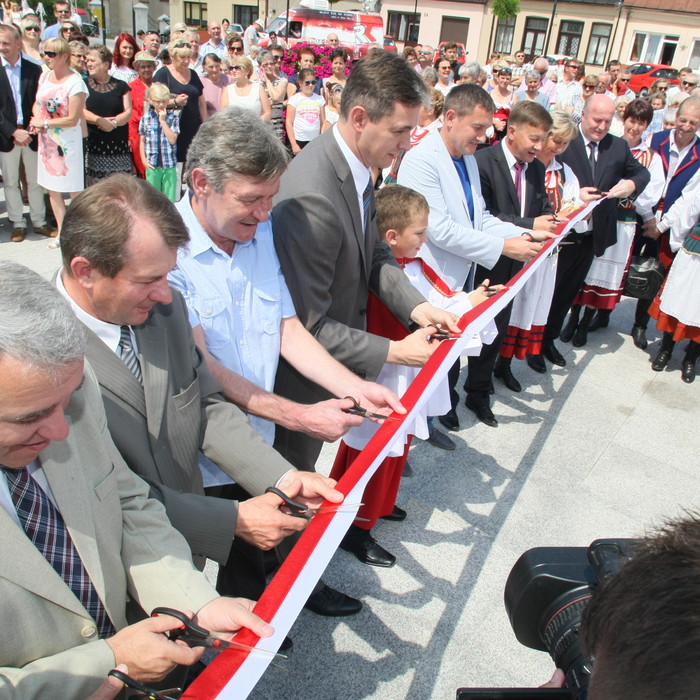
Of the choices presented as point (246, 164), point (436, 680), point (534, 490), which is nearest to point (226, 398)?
point (246, 164)

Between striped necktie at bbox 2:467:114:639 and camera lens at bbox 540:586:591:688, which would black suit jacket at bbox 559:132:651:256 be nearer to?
camera lens at bbox 540:586:591:688

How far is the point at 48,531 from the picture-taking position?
1189mm

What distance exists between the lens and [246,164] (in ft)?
5.79

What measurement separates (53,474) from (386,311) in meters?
1.88

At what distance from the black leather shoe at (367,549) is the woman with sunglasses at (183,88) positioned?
547 centimetres

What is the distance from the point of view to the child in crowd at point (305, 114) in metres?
8.09

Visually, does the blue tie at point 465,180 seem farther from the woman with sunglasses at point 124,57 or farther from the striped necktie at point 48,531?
the woman with sunglasses at point 124,57

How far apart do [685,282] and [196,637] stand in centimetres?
473

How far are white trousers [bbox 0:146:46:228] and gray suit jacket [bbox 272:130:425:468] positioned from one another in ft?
16.6

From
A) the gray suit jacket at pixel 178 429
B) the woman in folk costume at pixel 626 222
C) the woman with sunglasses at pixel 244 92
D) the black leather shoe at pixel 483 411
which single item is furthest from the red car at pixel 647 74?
the gray suit jacket at pixel 178 429

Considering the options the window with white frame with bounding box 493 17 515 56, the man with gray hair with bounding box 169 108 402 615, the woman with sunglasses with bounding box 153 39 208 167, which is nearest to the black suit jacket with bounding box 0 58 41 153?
the woman with sunglasses with bounding box 153 39 208 167

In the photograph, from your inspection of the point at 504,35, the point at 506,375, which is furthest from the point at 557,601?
the point at 504,35

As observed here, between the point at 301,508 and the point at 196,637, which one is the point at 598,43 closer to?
the point at 301,508

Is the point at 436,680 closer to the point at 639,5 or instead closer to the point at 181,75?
the point at 181,75
